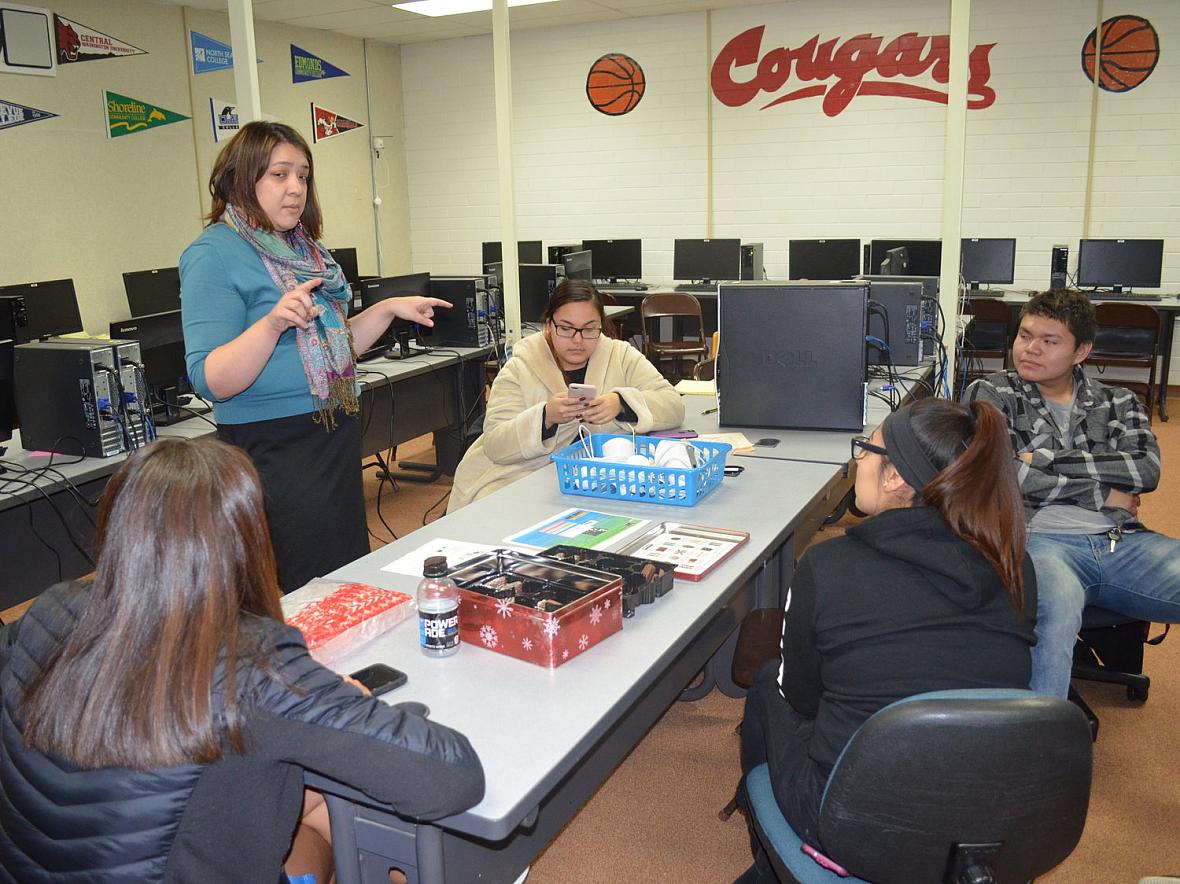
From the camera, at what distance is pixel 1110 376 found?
7320 millimetres

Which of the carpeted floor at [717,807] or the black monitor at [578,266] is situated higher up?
the black monitor at [578,266]

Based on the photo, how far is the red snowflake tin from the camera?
145 centimetres

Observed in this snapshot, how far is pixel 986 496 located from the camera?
1409mm

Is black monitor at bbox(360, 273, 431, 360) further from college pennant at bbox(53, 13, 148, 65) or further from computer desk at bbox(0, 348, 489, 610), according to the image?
college pennant at bbox(53, 13, 148, 65)

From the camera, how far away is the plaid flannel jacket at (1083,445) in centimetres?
245

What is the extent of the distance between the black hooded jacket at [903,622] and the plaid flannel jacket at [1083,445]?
1157mm

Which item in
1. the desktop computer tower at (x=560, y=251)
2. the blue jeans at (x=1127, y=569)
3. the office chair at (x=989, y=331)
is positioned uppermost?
the desktop computer tower at (x=560, y=251)

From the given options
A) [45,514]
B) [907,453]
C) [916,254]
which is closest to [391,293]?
[45,514]

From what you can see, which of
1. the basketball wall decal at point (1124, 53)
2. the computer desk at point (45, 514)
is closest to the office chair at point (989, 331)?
the basketball wall decal at point (1124, 53)

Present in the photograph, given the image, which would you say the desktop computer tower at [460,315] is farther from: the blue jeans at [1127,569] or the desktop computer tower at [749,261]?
the blue jeans at [1127,569]

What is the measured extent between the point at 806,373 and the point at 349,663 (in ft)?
6.17

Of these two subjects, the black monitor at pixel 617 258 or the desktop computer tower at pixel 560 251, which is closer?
the desktop computer tower at pixel 560 251

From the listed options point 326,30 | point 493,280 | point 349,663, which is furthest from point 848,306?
point 326,30

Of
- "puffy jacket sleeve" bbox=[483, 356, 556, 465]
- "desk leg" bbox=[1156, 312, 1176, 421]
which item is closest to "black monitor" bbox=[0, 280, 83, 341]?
"puffy jacket sleeve" bbox=[483, 356, 556, 465]
